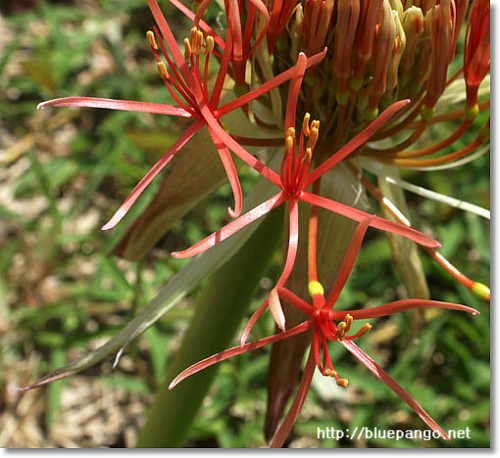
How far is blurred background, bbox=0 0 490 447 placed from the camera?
1004mm

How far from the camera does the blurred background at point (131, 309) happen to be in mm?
1004

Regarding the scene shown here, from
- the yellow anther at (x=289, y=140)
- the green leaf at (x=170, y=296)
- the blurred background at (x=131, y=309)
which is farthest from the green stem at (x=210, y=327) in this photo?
the blurred background at (x=131, y=309)

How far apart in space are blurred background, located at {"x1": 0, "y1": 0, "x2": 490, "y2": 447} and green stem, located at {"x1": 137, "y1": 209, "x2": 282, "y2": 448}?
275mm

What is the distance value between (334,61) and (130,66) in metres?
1.40

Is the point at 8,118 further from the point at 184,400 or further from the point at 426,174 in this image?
the point at 184,400

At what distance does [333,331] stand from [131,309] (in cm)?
54

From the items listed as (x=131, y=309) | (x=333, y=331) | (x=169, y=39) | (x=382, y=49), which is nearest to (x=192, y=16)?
(x=169, y=39)

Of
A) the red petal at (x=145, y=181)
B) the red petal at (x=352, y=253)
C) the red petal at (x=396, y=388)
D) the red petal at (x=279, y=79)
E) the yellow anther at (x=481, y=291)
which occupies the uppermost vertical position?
the red petal at (x=279, y=79)

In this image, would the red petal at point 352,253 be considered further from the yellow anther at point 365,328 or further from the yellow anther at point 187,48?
the yellow anther at point 187,48

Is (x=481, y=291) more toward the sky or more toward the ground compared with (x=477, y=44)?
more toward the ground

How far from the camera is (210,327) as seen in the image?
576 mm

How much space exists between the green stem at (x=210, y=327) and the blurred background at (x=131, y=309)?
0.90ft

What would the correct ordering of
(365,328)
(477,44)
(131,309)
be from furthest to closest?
(131,309)
(477,44)
(365,328)

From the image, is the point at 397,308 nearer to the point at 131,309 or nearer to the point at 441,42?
the point at 441,42
